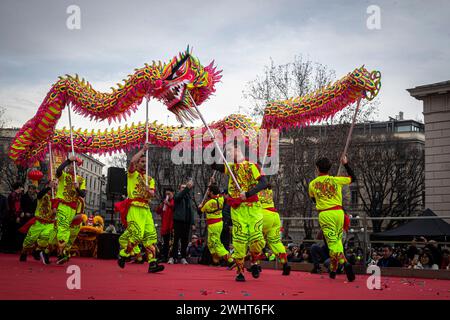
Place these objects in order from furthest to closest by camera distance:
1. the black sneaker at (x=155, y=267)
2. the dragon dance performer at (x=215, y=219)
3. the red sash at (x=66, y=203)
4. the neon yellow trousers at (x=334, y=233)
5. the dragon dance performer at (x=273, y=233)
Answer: the dragon dance performer at (x=215, y=219) < the red sash at (x=66, y=203) < the dragon dance performer at (x=273, y=233) < the black sneaker at (x=155, y=267) < the neon yellow trousers at (x=334, y=233)

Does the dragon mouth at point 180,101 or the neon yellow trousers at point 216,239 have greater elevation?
the dragon mouth at point 180,101

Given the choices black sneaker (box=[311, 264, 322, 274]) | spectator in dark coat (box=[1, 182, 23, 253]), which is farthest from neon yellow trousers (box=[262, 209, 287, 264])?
spectator in dark coat (box=[1, 182, 23, 253])

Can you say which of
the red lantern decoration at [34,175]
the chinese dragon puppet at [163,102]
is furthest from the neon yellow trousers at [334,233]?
the red lantern decoration at [34,175]

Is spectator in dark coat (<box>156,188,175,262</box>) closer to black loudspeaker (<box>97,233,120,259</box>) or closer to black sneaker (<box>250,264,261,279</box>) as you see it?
black loudspeaker (<box>97,233,120,259</box>)

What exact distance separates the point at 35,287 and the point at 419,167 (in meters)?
41.0

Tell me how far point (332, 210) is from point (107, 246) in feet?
27.7

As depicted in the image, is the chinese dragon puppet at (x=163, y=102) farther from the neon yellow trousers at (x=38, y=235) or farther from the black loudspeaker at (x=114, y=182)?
the black loudspeaker at (x=114, y=182)

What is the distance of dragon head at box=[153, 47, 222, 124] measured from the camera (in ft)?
36.2

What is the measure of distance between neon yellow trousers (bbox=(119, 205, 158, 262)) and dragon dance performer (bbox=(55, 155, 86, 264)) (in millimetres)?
1785

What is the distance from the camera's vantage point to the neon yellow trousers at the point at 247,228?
802 cm

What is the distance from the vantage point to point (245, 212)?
817 centimetres
